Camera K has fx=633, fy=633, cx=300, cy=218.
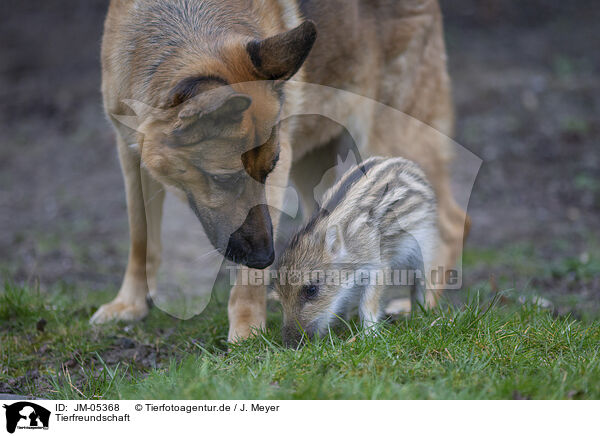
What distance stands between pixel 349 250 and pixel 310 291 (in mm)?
375

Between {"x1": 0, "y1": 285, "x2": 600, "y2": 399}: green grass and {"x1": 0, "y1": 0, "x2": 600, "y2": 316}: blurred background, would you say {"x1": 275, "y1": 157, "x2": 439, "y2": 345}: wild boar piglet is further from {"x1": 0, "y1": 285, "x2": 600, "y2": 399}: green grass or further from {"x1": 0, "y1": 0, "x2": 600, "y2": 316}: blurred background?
{"x1": 0, "y1": 0, "x2": 600, "y2": 316}: blurred background

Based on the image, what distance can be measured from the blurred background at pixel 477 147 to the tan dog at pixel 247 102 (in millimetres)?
1518

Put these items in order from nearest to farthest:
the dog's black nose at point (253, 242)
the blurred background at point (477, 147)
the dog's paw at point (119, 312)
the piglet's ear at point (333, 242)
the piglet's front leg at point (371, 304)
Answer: the dog's black nose at point (253, 242), the piglet's front leg at point (371, 304), the piglet's ear at point (333, 242), the dog's paw at point (119, 312), the blurred background at point (477, 147)

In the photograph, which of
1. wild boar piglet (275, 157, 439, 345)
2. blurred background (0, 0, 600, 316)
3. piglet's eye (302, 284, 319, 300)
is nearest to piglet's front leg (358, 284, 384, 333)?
wild boar piglet (275, 157, 439, 345)

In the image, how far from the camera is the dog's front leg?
4797mm

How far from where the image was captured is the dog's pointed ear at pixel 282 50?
3.50 meters

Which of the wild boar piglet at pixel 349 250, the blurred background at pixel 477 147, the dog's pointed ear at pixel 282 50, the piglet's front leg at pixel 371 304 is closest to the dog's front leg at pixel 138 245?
the blurred background at pixel 477 147

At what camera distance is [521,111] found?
34.6 feet

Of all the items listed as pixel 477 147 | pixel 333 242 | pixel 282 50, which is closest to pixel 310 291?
pixel 333 242

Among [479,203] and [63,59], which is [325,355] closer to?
[479,203]

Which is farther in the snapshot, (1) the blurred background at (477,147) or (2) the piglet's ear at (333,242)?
(1) the blurred background at (477,147)

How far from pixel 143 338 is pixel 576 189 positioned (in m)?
6.66

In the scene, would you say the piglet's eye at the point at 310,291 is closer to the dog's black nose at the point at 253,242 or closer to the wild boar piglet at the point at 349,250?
the wild boar piglet at the point at 349,250

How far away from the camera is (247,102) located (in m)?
3.27
